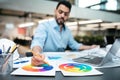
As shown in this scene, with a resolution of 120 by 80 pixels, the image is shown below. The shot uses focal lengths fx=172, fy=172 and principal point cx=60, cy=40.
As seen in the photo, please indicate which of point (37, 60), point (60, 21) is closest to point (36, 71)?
point (37, 60)

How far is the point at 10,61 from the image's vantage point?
0.86 meters

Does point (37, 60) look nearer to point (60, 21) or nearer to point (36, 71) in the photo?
point (36, 71)

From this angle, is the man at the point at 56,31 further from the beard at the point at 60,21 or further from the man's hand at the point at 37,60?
the man's hand at the point at 37,60

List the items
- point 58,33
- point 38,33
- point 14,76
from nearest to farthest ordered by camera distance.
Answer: point 14,76 < point 38,33 < point 58,33

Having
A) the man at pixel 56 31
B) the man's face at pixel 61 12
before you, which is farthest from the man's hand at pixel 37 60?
the man's face at pixel 61 12

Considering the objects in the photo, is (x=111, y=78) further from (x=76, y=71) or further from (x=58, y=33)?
(x=58, y=33)

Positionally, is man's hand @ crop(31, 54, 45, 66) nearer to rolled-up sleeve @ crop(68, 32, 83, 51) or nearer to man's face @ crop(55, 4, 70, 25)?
man's face @ crop(55, 4, 70, 25)

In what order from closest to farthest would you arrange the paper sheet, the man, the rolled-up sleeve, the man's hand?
the paper sheet, the man's hand, the man, the rolled-up sleeve

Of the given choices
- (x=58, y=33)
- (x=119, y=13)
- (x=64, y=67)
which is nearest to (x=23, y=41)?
(x=119, y=13)

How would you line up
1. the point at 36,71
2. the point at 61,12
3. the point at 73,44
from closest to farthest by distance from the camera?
the point at 36,71 → the point at 61,12 → the point at 73,44

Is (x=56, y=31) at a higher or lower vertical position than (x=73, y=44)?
higher

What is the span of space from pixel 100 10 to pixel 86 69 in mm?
5383

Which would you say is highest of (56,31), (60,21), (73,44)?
(60,21)

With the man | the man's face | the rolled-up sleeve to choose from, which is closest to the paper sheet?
the man
